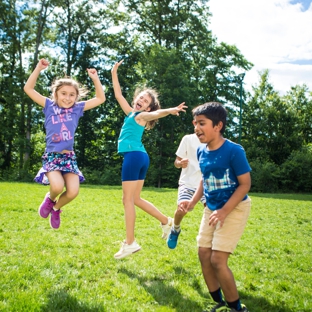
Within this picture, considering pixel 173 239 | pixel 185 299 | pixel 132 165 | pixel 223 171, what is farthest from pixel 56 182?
pixel 223 171

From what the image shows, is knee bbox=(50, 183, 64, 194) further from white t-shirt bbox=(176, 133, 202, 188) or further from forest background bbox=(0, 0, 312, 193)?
forest background bbox=(0, 0, 312, 193)

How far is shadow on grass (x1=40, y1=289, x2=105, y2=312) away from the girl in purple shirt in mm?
1302

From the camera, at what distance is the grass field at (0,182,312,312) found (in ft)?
11.7

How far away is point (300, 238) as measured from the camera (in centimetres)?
809

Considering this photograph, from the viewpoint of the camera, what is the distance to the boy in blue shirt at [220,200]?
10.2 ft

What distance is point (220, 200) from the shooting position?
3.26 meters

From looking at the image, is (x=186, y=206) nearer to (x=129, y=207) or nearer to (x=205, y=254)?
(x=205, y=254)

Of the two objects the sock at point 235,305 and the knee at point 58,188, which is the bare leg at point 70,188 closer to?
the knee at point 58,188

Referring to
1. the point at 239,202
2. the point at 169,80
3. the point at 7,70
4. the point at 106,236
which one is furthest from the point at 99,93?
the point at 7,70

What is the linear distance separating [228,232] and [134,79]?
32.0 m

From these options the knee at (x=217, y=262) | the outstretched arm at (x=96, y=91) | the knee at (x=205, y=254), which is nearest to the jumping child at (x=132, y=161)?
the outstretched arm at (x=96, y=91)

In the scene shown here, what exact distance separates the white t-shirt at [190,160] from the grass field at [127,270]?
122 cm

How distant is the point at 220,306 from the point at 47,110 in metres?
3.18

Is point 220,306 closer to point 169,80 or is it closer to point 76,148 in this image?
point 169,80
